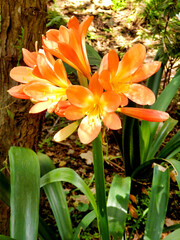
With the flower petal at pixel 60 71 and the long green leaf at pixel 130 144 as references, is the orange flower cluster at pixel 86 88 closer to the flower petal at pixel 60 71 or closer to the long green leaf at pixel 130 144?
the flower petal at pixel 60 71

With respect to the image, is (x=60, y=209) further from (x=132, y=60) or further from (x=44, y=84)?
(x=132, y=60)

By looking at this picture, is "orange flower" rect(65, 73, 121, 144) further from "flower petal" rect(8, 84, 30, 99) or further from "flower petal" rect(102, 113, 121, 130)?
"flower petal" rect(8, 84, 30, 99)

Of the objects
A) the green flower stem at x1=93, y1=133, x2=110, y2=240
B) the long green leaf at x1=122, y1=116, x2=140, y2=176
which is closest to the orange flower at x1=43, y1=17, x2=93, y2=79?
the green flower stem at x1=93, y1=133, x2=110, y2=240

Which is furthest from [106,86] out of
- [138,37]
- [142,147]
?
[138,37]

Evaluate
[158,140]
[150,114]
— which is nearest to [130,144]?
[158,140]

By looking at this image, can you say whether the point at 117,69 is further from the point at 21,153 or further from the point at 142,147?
the point at 142,147

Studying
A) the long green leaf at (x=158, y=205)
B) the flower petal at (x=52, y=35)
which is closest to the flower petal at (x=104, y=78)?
the flower petal at (x=52, y=35)

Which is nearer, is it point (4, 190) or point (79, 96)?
point (79, 96)
